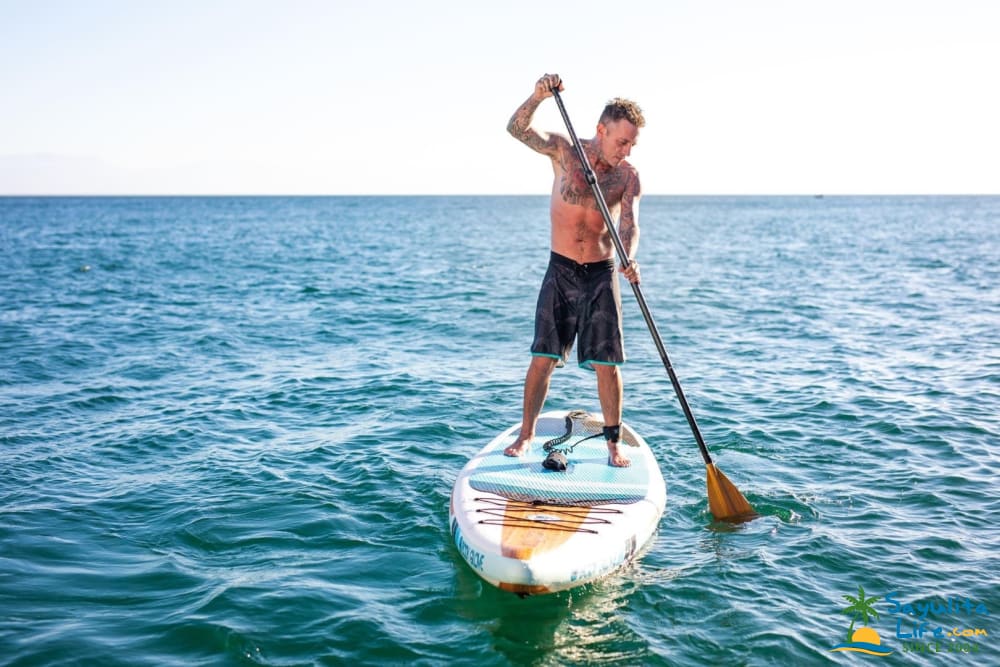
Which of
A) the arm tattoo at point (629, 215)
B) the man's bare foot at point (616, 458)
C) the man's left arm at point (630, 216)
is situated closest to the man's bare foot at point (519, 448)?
the man's bare foot at point (616, 458)

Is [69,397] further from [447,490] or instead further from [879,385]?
[879,385]

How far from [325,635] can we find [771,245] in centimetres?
4614

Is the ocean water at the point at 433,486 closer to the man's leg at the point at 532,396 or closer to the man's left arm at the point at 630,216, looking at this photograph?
the man's leg at the point at 532,396

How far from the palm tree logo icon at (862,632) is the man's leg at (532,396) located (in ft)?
9.68

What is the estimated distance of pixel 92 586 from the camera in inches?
250

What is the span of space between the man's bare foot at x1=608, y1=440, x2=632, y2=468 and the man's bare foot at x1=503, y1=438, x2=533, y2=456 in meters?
0.76

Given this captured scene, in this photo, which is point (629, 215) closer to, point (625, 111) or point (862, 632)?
point (625, 111)

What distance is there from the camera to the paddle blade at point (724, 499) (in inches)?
295

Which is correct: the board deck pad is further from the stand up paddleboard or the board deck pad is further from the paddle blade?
the paddle blade

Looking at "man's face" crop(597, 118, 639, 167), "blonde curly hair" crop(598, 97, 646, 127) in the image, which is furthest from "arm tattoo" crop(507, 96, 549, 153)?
"blonde curly hair" crop(598, 97, 646, 127)

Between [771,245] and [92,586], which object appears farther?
[771,245]

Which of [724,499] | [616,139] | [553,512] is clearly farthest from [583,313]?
[724,499]

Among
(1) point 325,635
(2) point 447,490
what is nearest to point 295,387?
(2) point 447,490

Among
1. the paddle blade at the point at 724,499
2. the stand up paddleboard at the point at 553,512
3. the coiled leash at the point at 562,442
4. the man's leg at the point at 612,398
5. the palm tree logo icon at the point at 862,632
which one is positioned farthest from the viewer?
the paddle blade at the point at 724,499
